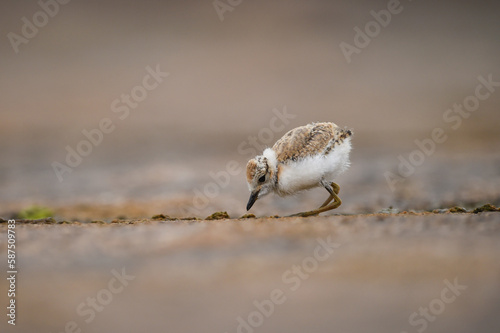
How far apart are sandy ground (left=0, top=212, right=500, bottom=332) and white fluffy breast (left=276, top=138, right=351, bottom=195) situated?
1.79ft

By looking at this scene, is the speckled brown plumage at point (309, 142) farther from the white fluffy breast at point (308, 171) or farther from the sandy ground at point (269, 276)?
the sandy ground at point (269, 276)

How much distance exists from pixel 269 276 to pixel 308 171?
6.36ft

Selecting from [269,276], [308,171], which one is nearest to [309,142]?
[308,171]

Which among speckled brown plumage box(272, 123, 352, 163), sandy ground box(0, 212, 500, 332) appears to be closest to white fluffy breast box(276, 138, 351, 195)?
speckled brown plumage box(272, 123, 352, 163)

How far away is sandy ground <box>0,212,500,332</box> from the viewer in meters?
5.50

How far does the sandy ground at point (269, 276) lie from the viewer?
550 cm

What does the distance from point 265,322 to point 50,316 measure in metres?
1.74

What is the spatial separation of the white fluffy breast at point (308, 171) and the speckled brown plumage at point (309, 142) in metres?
0.07

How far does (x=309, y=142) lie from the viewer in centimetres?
797

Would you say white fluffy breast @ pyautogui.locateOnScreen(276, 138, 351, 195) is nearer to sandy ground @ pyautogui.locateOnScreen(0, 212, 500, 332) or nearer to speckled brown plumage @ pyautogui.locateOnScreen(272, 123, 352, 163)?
speckled brown plumage @ pyautogui.locateOnScreen(272, 123, 352, 163)

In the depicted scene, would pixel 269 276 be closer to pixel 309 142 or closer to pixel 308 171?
pixel 308 171

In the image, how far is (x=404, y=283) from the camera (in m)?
5.80

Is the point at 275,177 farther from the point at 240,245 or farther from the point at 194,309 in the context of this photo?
the point at 194,309

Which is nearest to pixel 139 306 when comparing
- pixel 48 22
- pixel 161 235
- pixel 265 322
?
pixel 265 322
